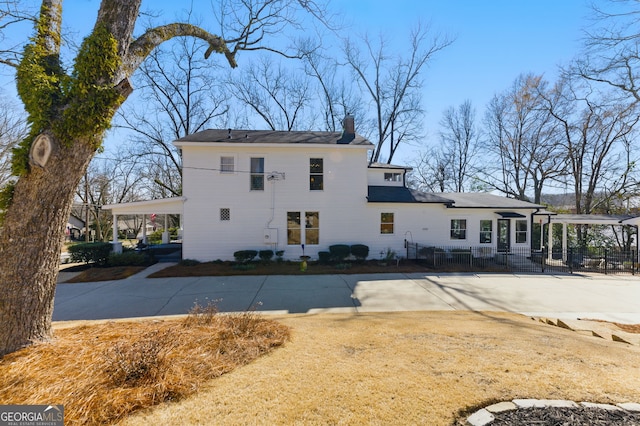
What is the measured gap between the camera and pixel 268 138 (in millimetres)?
13609

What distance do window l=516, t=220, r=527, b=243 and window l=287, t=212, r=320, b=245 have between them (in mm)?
11714

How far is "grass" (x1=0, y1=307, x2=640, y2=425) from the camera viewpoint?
88.7 inches

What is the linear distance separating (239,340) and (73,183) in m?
2.95

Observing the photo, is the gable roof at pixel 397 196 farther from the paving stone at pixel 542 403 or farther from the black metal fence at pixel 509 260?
the paving stone at pixel 542 403

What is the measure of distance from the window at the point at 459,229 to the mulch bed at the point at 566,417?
1322 centimetres

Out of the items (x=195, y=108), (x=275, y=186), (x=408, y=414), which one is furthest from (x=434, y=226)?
(x=195, y=108)

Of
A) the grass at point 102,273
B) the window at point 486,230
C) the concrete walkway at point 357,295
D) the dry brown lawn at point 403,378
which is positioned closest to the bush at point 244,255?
the concrete walkway at point 357,295

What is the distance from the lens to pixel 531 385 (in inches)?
104

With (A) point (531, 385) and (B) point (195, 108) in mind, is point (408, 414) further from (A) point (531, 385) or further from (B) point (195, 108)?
(B) point (195, 108)

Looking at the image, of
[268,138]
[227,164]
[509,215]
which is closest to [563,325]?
[509,215]

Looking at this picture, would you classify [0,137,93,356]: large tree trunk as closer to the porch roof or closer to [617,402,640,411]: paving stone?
[617,402,640,411]: paving stone

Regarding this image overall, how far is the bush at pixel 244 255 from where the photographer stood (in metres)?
12.2

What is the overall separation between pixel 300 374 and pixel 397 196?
496 inches

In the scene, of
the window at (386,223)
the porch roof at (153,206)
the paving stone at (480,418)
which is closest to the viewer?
the paving stone at (480,418)
